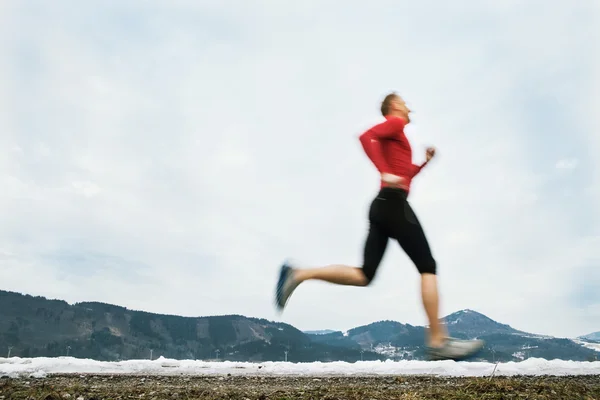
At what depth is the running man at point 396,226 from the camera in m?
4.41

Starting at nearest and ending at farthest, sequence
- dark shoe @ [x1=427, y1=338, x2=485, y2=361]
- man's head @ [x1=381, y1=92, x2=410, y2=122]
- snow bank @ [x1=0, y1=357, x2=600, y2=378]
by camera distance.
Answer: dark shoe @ [x1=427, y1=338, x2=485, y2=361]
man's head @ [x1=381, y1=92, x2=410, y2=122]
snow bank @ [x1=0, y1=357, x2=600, y2=378]

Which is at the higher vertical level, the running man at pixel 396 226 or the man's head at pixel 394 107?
the man's head at pixel 394 107

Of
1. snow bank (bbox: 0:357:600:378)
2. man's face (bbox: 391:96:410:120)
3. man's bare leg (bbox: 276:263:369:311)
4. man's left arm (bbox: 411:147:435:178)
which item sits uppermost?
man's face (bbox: 391:96:410:120)

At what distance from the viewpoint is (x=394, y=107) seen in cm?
482

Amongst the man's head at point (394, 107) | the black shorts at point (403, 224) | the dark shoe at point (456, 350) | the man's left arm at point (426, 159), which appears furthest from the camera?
the man's head at point (394, 107)

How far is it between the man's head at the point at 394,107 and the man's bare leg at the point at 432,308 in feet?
5.41

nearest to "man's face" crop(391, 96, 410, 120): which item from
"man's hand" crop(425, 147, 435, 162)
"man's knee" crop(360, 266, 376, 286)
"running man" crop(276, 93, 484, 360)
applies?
"running man" crop(276, 93, 484, 360)

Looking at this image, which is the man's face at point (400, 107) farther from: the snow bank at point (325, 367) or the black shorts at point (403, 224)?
the snow bank at point (325, 367)

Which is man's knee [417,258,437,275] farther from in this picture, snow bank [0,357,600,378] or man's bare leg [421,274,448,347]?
snow bank [0,357,600,378]

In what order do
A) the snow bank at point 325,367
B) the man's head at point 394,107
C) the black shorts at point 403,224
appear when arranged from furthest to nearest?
the snow bank at point 325,367, the man's head at point 394,107, the black shorts at point 403,224

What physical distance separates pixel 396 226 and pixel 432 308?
2.78ft

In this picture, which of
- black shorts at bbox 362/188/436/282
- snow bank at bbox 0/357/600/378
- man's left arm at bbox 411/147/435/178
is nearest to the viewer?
black shorts at bbox 362/188/436/282

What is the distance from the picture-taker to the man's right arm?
4.55 metres

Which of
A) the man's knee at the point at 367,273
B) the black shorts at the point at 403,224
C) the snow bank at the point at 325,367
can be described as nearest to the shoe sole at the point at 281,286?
the man's knee at the point at 367,273
